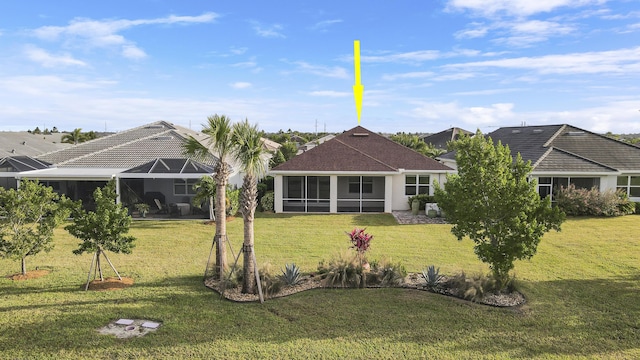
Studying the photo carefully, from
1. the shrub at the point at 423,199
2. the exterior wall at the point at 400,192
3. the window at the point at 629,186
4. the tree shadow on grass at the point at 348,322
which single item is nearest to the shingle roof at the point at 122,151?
the exterior wall at the point at 400,192

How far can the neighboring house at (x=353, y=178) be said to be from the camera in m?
26.2

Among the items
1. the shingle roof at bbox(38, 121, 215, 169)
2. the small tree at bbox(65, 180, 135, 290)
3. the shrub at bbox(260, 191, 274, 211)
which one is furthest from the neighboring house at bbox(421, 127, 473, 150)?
the small tree at bbox(65, 180, 135, 290)

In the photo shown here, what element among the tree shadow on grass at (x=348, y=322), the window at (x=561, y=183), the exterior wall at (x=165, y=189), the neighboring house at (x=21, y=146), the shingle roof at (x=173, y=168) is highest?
the neighboring house at (x=21, y=146)

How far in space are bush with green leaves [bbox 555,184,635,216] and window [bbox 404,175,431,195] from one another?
26.2 feet

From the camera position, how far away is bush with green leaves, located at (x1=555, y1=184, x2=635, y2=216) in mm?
25156

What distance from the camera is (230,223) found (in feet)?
75.9

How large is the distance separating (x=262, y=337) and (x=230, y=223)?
46.9 ft

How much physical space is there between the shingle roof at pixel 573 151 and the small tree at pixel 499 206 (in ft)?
53.6

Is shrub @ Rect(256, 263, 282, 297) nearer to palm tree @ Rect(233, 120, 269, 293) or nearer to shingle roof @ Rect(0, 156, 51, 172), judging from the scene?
palm tree @ Rect(233, 120, 269, 293)

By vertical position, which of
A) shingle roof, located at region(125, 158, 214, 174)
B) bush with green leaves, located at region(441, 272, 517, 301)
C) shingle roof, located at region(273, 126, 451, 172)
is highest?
shingle roof, located at region(273, 126, 451, 172)

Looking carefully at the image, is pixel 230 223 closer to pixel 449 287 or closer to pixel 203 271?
pixel 203 271

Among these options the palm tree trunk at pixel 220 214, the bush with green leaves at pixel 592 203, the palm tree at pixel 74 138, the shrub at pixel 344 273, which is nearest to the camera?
the shrub at pixel 344 273

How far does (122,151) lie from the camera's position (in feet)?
99.2

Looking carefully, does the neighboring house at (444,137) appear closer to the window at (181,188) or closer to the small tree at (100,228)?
the window at (181,188)
